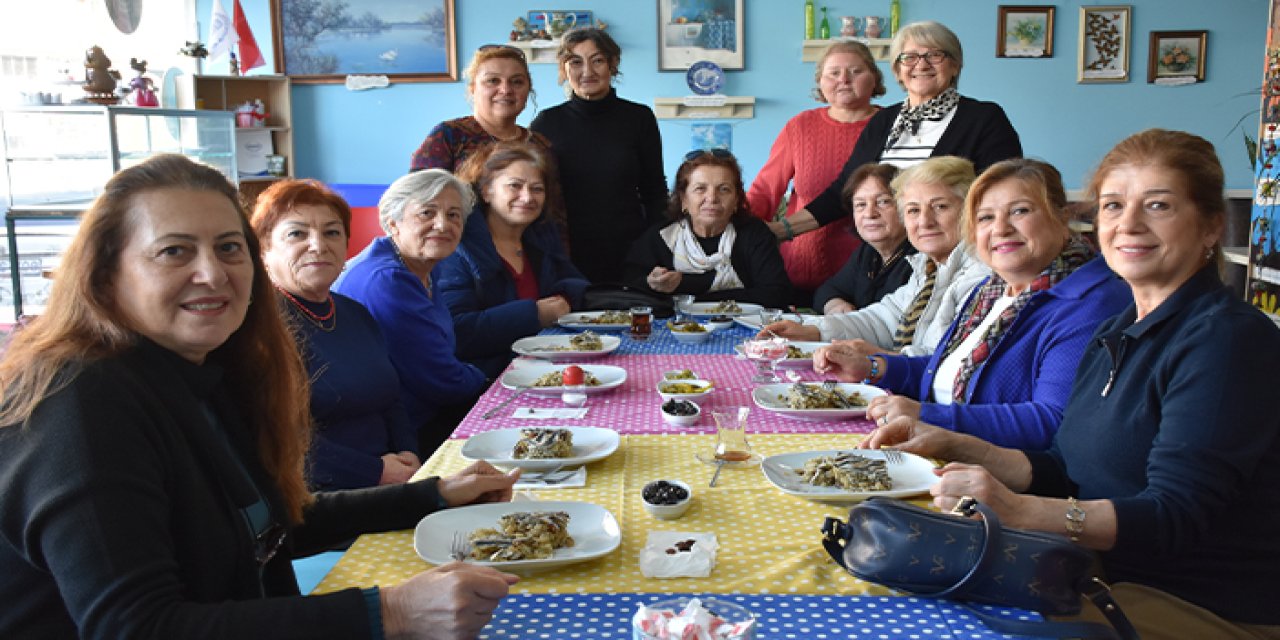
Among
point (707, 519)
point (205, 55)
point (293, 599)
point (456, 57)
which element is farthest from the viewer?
point (456, 57)

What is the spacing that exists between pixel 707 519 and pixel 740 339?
1.78 m

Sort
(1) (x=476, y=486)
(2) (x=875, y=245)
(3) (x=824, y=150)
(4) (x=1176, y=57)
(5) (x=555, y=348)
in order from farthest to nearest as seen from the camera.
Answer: (4) (x=1176, y=57)
(3) (x=824, y=150)
(2) (x=875, y=245)
(5) (x=555, y=348)
(1) (x=476, y=486)

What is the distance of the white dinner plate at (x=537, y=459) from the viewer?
171 centimetres

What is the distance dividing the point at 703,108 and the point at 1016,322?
5501 mm

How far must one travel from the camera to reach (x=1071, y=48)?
701cm

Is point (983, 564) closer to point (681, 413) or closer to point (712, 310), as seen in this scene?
point (681, 413)

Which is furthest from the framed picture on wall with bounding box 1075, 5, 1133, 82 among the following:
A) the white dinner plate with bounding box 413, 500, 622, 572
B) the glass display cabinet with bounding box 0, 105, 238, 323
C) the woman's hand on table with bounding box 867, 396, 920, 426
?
the white dinner plate with bounding box 413, 500, 622, 572

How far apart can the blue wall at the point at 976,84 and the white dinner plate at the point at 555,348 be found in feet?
15.1

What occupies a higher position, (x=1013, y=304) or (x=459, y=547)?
(x=1013, y=304)

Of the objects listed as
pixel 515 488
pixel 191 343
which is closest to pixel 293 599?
pixel 191 343

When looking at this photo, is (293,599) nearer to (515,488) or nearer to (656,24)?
(515,488)

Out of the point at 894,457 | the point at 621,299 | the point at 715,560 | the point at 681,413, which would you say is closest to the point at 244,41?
the point at 621,299

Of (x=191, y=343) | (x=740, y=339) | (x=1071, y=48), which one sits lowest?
(x=740, y=339)

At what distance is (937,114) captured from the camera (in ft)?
12.2
